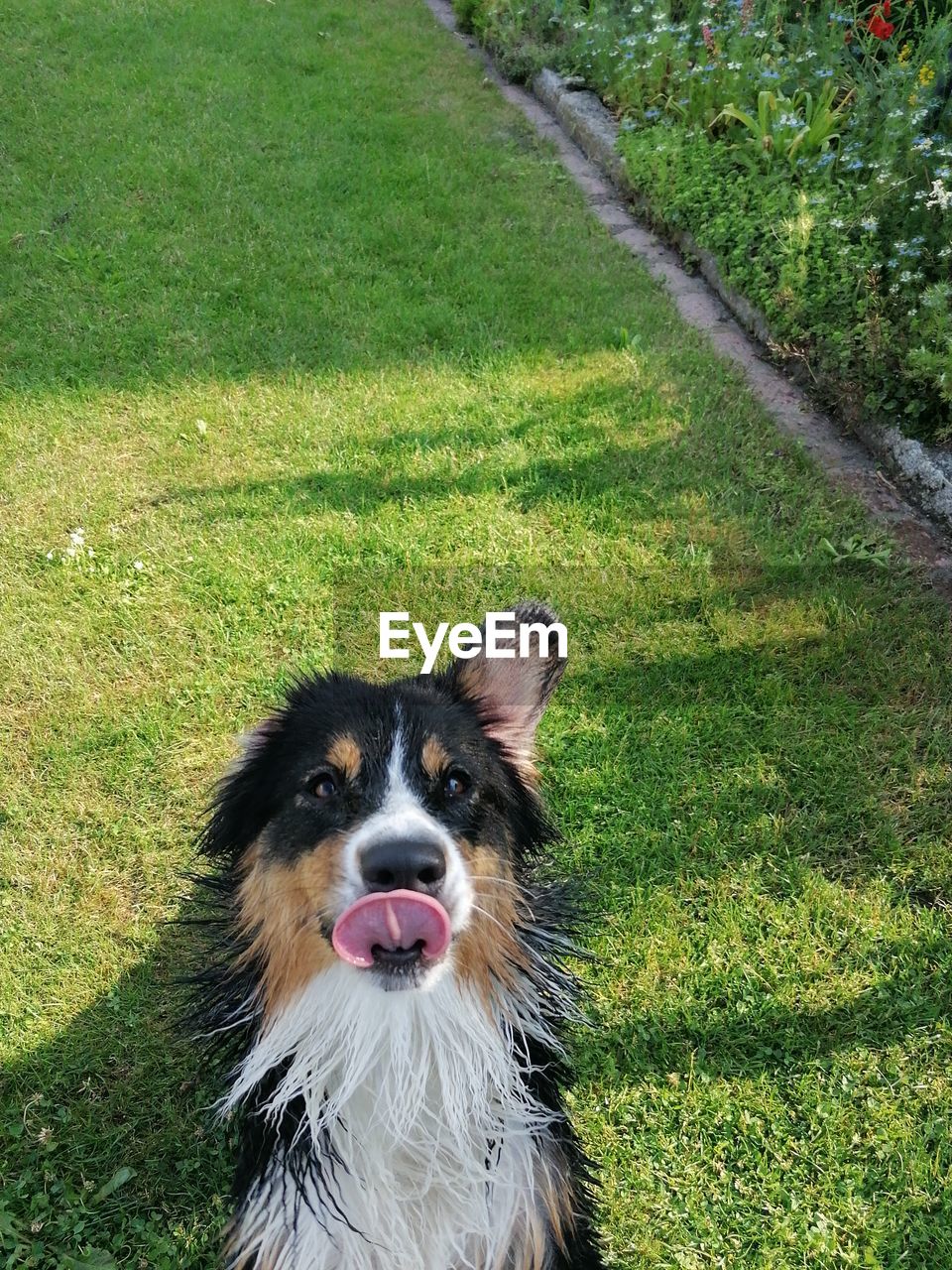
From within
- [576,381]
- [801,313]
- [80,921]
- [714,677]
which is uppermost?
[801,313]

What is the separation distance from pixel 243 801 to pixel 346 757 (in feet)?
1.27

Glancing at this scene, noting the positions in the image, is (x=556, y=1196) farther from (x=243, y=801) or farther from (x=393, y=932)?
(x=243, y=801)

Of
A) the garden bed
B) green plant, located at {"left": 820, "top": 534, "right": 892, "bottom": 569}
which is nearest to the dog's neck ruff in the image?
green plant, located at {"left": 820, "top": 534, "right": 892, "bottom": 569}

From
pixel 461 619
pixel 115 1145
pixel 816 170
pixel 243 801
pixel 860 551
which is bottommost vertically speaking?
pixel 115 1145

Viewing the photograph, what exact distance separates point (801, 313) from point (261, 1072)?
15.2 ft

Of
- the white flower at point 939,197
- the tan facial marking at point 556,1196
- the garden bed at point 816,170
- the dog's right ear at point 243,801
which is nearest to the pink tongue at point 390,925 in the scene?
the dog's right ear at point 243,801

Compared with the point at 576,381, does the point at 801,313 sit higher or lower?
higher

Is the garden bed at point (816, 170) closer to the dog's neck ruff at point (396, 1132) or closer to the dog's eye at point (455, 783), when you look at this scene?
the dog's eye at point (455, 783)

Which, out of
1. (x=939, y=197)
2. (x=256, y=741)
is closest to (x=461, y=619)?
(x=256, y=741)

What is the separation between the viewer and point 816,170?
212 inches

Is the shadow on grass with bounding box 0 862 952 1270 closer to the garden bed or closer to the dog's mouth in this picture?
the dog's mouth

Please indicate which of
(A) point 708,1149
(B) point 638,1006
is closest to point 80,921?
(B) point 638,1006

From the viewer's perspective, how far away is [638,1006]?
274cm

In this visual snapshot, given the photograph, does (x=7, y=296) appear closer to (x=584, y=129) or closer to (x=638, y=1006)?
(x=584, y=129)
